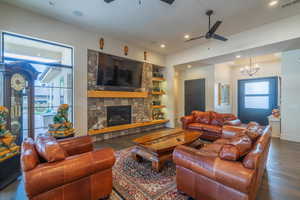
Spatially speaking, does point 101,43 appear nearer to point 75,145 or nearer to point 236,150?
point 75,145

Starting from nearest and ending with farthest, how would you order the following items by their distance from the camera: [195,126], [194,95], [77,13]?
[77,13] < [195,126] < [194,95]

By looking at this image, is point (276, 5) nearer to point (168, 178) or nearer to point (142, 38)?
point (142, 38)

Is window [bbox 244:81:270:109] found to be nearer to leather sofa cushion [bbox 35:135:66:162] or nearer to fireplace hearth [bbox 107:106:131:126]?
fireplace hearth [bbox 107:106:131:126]

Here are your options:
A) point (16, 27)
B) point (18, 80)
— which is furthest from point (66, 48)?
point (18, 80)

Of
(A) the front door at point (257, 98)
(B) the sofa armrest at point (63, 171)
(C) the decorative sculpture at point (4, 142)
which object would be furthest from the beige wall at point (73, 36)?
(A) the front door at point (257, 98)

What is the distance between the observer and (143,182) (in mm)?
2203

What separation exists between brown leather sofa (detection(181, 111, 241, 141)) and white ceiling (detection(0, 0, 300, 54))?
2.71 metres

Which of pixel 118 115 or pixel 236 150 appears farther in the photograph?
pixel 118 115

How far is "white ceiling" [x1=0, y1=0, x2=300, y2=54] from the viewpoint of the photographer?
308 centimetres

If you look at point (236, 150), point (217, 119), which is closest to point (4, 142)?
point (236, 150)

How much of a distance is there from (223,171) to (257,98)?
7303 millimetres

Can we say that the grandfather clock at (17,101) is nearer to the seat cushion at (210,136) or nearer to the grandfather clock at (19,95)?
the grandfather clock at (19,95)

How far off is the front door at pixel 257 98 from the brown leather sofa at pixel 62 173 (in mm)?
7913

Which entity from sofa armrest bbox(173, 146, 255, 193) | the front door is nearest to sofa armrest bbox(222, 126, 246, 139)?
sofa armrest bbox(173, 146, 255, 193)
